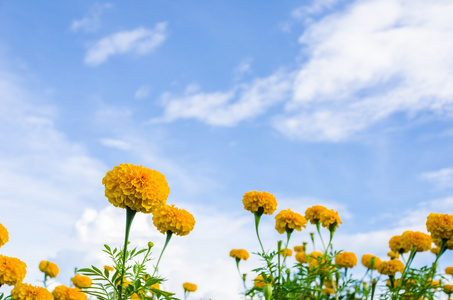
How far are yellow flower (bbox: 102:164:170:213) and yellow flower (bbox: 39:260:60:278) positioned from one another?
3.14 m

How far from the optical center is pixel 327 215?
4.25 metres

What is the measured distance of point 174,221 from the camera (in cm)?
290

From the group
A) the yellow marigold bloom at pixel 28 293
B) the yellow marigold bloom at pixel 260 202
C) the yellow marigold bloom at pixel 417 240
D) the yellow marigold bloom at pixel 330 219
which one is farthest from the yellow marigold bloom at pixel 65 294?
the yellow marigold bloom at pixel 417 240

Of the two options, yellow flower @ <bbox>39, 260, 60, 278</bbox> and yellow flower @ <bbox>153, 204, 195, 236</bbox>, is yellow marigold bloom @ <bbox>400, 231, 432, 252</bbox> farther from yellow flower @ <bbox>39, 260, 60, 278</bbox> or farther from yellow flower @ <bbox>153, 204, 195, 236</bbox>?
yellow flower @ <bbox>39, 260, 60, 278</bbox>

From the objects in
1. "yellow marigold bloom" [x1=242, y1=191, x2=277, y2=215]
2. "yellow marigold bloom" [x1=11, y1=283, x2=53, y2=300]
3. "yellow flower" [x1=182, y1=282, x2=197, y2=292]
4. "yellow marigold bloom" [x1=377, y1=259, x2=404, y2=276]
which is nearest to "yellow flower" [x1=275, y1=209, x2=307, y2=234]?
"yellow marigold bloom" [x1=242, y1=191, x2=277, y2=215]

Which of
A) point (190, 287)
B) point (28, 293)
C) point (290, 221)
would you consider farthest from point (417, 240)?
point (28, 293)

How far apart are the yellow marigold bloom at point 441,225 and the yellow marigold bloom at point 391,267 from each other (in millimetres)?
1100

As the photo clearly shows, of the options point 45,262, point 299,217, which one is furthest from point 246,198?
point 45,262

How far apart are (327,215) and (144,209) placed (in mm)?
2529

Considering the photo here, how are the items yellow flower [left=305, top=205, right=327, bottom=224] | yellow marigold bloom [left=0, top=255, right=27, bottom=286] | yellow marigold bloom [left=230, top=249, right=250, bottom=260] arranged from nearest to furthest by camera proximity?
yellow marigold bloom [left=0, top=255, right=27, bottom=286]
yellow flower [left=305, top=205, right=327, bottom=224]
yellow marigold bloom [left=230, top=249, right=250, bottom=260]

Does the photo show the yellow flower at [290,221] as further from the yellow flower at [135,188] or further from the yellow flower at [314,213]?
the yellow flower at [135,188]

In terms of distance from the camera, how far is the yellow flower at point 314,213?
441cm

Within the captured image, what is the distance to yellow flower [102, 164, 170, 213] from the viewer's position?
7.18 ft

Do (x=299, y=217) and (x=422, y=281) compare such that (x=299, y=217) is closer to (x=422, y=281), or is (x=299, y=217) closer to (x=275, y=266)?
(x=275, y=266)
